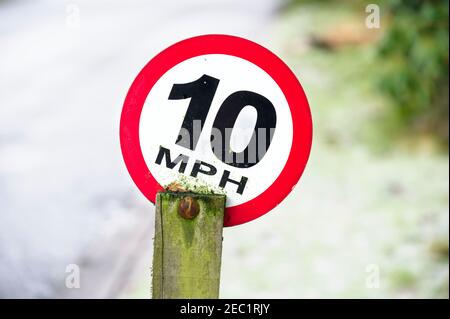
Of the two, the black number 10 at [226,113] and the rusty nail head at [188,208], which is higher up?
the black number 10 at [226,113]

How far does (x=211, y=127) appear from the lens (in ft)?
5.13

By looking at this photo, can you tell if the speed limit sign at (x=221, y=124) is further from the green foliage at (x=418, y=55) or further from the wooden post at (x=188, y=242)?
the green foliage at (x=418, y=55)

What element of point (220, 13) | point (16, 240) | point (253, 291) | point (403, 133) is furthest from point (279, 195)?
point (220, 13)

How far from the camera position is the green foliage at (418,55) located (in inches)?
170

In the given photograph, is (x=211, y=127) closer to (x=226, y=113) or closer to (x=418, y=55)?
(x=226, y=113)

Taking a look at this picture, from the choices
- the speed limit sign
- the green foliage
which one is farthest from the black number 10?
the green foliage

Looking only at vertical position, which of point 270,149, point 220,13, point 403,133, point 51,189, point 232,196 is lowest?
point 232,196

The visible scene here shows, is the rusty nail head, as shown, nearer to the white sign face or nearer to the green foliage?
the white sign face

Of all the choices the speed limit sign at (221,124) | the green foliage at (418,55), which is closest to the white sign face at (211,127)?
the speed limit sign at (221,124)

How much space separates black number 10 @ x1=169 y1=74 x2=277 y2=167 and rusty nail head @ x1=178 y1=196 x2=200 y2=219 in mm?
118

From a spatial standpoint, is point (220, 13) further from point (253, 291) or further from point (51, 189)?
point (253, 291)

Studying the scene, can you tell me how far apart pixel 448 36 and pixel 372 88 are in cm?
91

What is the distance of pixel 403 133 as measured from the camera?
15.9 ft

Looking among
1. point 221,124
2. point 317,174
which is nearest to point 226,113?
point 221,124
